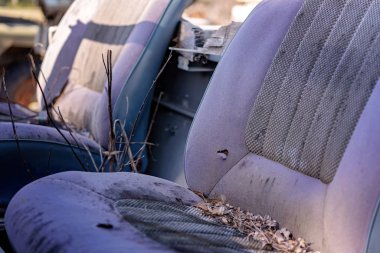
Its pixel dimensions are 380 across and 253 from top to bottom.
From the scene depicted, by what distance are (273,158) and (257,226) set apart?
0.21m

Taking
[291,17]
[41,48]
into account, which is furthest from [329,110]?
[41,48]

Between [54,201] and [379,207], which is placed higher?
[379,207]

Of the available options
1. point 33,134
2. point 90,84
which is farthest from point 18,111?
point 33,134

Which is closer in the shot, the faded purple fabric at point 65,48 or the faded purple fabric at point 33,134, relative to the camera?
the faded purple fabric at point 33,134

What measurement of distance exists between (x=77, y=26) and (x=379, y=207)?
264cm

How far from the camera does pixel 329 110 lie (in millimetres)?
1997

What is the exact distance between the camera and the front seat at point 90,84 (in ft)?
9.27

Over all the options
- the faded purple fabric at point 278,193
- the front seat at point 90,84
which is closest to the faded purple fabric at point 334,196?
the faded purple fabric at point 278,193

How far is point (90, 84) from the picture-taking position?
3.69 meters

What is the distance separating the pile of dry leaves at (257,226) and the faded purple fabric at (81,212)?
0.07m

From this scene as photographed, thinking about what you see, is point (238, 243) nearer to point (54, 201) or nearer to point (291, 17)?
point (54, 201)

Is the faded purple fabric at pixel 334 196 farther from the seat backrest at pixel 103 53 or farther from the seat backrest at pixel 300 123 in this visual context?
the seat backrest at pixel 103 53

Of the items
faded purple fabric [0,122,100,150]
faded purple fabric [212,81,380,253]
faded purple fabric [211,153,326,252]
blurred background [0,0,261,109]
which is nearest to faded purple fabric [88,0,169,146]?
faded purple fabric [0,122,100,150]

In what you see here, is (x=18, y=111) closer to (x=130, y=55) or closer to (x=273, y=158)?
(x=130, y=55)
